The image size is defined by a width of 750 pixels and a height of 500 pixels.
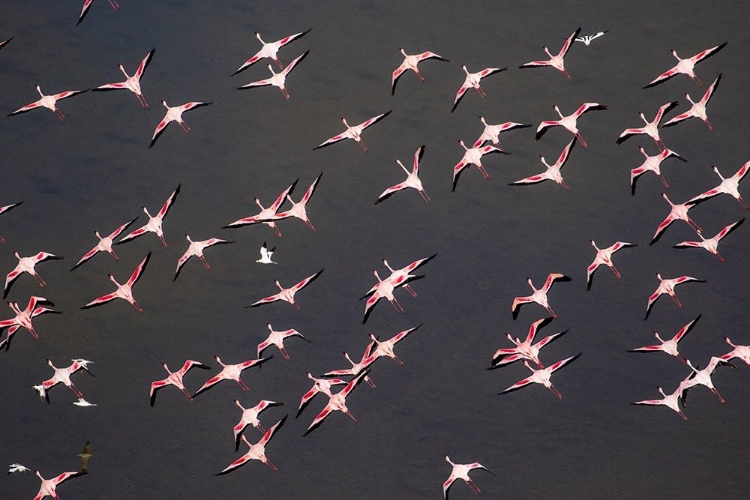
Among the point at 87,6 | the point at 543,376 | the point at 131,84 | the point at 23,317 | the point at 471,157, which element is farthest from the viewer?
the point at 87,6

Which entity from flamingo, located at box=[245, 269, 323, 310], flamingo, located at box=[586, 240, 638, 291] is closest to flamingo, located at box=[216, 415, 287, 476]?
flamingo, located at box=[245, 269, 323, 310]

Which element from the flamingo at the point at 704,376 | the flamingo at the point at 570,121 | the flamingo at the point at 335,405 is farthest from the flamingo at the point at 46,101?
the flamingo at the point at 704,376

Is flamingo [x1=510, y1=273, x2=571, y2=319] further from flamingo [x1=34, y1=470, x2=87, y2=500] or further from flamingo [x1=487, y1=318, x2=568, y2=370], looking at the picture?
flamingo [x1=34, y1=470, x2=87, y2=500]

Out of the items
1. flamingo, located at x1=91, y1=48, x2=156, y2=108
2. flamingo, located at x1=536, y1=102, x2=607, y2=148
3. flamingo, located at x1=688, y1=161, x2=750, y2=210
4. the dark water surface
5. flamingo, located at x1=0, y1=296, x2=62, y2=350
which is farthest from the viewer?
the dark water surface

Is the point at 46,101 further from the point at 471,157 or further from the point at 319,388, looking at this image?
the point at 471,157

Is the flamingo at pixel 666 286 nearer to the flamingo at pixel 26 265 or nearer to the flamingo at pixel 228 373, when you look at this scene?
the flamingo at pixel 228 373

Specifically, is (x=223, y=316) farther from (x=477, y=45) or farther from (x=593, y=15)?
(x=593, y=15)

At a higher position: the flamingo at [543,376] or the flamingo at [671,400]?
the flamingo at [543,376]

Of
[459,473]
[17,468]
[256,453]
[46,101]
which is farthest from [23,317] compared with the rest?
[459,473]

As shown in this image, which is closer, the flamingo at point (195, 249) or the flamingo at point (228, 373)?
the flamingo at point (228, 373)
